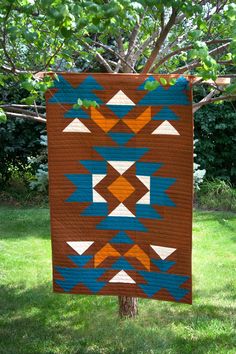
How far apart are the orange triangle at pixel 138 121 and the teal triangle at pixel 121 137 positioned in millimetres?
50

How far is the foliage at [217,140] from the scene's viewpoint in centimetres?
857

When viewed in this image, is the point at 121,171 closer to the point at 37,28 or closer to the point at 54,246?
the point at 54,246

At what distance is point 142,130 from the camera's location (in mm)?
3229

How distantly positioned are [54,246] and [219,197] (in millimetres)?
5074

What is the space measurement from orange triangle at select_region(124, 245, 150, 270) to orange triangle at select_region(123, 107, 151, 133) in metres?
0.78

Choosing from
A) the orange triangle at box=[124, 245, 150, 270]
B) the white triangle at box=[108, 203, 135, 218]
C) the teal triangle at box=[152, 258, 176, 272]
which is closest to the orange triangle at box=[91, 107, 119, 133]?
the white triangle at box=[108, 203, 135, 218]

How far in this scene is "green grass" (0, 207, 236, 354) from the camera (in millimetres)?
3469

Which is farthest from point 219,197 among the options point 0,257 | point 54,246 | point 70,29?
point 70,29

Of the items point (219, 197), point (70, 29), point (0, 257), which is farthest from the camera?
point (219, 197)

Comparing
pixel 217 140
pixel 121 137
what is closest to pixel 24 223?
pixel 217 140

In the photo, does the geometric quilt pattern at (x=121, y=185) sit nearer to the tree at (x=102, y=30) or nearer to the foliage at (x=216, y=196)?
Result: the tree at (x=102, y=30)

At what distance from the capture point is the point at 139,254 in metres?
3.39

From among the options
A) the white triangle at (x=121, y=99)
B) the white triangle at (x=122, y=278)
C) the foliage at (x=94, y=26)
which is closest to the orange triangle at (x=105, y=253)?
the white triangle at (x=122, y=278)

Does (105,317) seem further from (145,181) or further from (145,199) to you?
(145,181)
